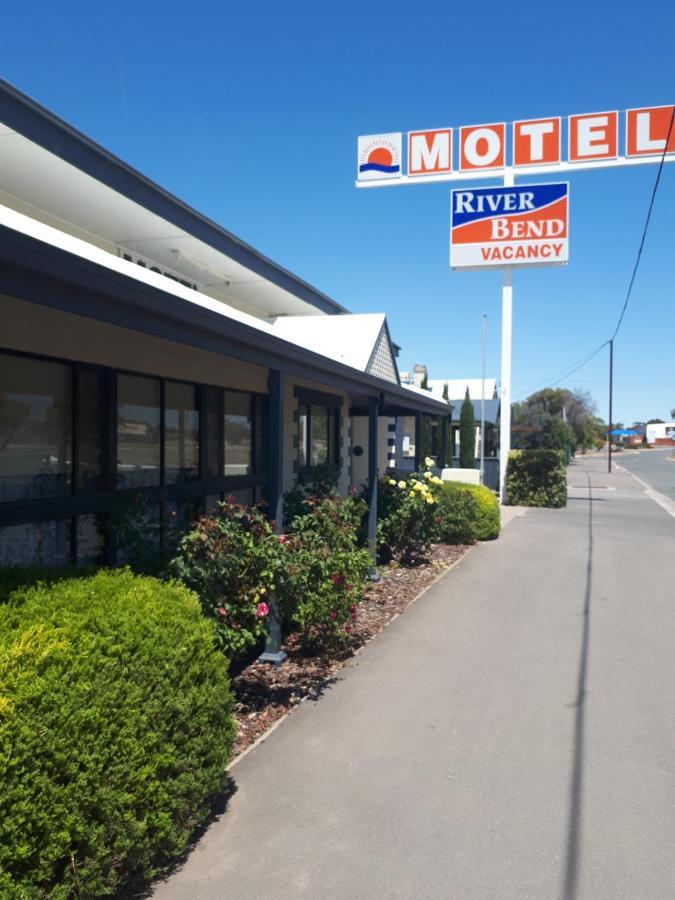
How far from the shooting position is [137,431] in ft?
21.9

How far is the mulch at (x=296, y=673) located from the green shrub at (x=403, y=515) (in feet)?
5.34

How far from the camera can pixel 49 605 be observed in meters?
3.29

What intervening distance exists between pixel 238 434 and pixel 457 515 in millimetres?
5626

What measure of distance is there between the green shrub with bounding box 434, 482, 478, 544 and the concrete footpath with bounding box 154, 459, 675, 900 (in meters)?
4.96

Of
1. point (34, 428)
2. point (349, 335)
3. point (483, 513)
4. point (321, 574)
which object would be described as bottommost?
point (483, 513)

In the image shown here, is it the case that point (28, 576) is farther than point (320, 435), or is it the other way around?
point (320, 435)

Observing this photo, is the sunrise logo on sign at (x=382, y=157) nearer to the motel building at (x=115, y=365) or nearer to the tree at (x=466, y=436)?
the motel building at (x=115, y=365)

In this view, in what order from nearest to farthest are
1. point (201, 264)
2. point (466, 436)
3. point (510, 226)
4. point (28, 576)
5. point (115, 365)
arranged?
point (28, 576) → point (115, 365) → point (201, 264) → point (510, 226) → point (466, 436)

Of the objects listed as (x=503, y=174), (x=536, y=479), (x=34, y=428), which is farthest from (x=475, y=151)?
(x=34, y=428)

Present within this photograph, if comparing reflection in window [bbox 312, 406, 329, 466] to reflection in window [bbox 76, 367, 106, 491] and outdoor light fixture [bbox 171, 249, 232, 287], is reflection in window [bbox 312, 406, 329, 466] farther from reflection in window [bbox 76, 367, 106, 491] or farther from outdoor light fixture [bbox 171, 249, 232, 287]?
reflection in window [bbox 76, 367, 106, 491]

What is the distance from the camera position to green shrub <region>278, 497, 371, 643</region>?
5.48 meters

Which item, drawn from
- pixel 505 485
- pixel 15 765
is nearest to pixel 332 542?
pixel 15 765

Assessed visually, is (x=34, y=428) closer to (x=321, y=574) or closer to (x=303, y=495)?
(x=321, y=574)

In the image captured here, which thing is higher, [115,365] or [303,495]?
[115,365]
